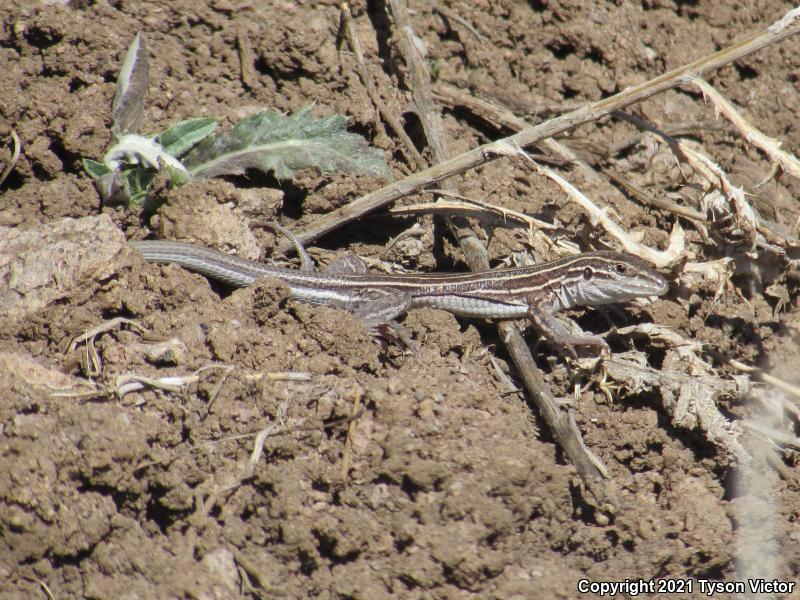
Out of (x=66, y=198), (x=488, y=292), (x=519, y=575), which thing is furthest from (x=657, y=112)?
(x=66, y=198)

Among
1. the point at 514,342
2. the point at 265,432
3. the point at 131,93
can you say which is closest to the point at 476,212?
the point at 514,342

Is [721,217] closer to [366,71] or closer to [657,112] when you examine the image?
[657,112]

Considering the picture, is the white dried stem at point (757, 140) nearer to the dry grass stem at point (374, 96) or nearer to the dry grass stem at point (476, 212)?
the dry grass stem at point (476, 212)

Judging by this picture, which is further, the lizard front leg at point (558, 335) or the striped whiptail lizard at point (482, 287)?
the striped whiptail lizard at point (482, 287)

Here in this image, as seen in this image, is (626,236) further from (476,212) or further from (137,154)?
(137,154)

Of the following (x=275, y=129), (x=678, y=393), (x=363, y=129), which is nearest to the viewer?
(x=678, y=393)

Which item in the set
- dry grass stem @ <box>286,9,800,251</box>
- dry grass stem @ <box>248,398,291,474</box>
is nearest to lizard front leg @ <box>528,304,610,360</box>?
dry grass stem @ <box>286,9,800,251</box>

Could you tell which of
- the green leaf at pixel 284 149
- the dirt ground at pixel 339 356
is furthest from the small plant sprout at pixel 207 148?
the dirt ground at pixel 339 356
